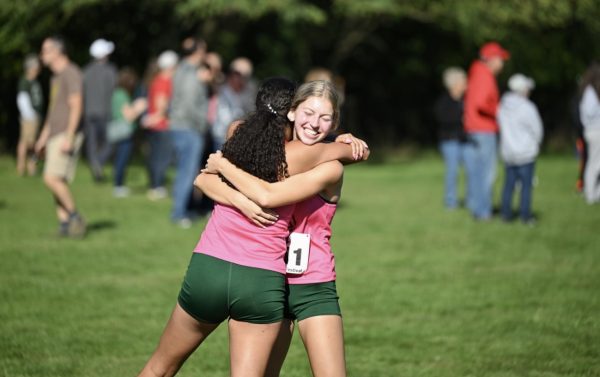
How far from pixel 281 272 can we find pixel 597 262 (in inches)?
276

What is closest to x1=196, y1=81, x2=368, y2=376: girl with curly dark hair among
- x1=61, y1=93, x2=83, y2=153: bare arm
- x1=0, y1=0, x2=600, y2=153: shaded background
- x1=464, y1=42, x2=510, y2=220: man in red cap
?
x1=61, y1=93, x2=83, y2=153: bare arm

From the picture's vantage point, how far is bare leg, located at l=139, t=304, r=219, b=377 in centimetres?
456

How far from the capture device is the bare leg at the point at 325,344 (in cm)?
453

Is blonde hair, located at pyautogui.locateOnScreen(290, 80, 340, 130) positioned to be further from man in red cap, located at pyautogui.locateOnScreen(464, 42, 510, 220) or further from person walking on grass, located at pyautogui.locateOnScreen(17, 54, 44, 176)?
person walking on grass, located at pyautogui.locateOnScreen(17, 54, 44, 176)

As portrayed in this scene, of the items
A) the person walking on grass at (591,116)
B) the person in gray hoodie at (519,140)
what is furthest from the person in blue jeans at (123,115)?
the person walking on grass at (591,116)

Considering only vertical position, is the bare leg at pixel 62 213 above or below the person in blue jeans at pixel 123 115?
below

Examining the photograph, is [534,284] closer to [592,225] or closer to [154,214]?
[592,225]

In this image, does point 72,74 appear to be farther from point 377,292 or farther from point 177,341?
point 177,341

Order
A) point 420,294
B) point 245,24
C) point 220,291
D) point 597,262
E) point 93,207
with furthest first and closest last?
point 245,24, point 93,207, point 597,262, point 420,294, point 220,291

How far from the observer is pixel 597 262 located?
421 inches

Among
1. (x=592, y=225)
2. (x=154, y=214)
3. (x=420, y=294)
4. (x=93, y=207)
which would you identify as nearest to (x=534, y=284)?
(x=420, y=294)

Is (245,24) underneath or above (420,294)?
above

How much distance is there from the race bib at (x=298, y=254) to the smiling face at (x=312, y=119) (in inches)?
17.9

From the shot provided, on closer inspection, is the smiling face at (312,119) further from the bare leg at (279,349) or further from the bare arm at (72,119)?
the bare arm at (72,119)
